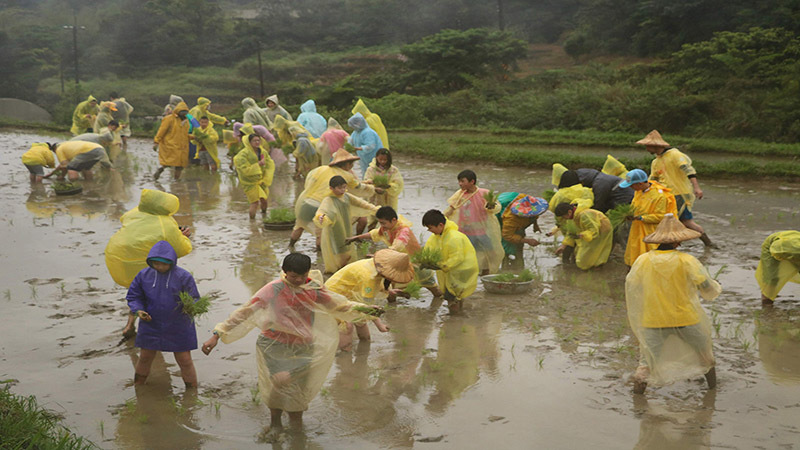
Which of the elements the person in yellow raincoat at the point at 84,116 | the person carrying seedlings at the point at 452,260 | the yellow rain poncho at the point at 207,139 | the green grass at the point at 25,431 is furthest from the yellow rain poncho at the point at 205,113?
the green grass at the point at 25,431

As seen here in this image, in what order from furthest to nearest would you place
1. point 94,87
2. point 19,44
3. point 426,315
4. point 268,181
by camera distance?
point 19,44
point 94,87
point 268,181
point 426,315

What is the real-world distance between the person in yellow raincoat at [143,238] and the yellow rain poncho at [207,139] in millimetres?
9641

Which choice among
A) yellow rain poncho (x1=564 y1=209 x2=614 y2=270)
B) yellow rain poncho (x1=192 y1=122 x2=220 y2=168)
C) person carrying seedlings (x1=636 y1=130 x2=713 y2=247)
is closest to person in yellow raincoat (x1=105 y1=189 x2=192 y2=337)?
yellow rain poncho (x1=564 y1=209 x2=614 y2=270)

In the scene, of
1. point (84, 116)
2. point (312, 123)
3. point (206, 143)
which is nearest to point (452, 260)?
point (312, 123)

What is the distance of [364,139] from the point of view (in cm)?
1348

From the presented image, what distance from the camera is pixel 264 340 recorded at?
5746 millimetres

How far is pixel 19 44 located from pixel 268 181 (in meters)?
39.1

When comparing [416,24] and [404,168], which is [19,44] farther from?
[404,168]

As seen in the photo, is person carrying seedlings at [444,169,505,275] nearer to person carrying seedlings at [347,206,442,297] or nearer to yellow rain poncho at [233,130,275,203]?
person carrying seedlings at [347,206,442,297]

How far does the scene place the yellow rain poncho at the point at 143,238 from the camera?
24.2 feet

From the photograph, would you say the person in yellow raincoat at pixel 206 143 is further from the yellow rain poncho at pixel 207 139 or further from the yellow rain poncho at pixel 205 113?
the yellow rain poncho at pixel 205 113

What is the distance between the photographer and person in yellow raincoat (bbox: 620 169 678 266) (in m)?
8.92

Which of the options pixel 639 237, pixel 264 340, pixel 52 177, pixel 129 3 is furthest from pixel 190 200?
Result: pixel 129 3

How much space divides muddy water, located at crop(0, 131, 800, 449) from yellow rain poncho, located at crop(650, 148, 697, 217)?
0.79 metres
